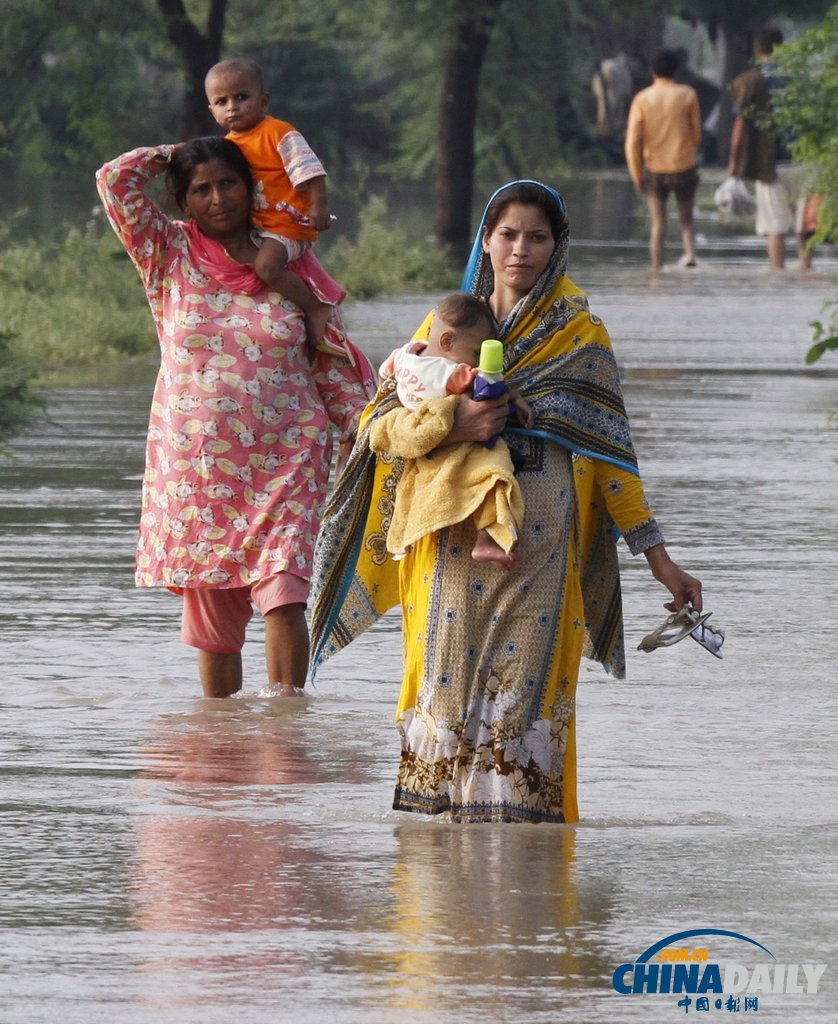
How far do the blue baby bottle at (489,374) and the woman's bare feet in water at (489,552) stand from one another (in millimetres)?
307

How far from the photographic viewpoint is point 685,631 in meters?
5.96

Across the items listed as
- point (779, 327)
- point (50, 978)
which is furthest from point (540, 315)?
point (779, 327)

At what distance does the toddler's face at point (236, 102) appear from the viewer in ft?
26.6

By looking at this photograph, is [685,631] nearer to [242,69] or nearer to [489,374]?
[489,374]

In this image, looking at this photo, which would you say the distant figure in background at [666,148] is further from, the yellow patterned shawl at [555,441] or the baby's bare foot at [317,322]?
the yellow patterned shawl at [555,441]

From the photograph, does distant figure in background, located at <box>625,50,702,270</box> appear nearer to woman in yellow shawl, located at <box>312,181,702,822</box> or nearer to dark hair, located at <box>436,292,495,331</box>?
woman in yellow shawl, located at <box>312,181,702,822</box>

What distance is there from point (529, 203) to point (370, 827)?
149 centimetres

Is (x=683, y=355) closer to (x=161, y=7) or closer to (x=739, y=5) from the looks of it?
(x=161, y=7)

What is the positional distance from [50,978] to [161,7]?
15.5 m

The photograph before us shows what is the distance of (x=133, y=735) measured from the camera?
7.26 m

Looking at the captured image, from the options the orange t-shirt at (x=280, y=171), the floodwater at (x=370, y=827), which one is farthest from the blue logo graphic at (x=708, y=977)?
the orange t-shirt at (x=280, y=171)

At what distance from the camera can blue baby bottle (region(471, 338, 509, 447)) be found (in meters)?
5.81

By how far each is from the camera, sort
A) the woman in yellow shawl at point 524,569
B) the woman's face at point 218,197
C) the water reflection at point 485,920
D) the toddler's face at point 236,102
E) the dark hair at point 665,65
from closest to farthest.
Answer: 1. the water reflection at point 485,920
2. the woman in yellow shawl at point 524,569
3. the woman's face at point 218,197
4. the toddler's face at point 236,102
5. the dark hair at point 665,65

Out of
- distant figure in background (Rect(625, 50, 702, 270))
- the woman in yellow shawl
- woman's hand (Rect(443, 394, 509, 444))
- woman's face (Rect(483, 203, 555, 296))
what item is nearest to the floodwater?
the woman in yellow shawl
